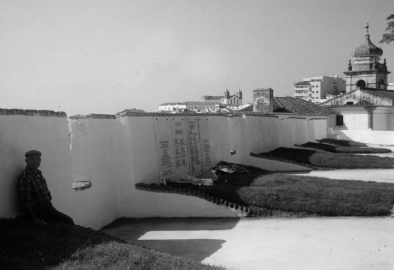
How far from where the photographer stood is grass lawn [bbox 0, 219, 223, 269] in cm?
519

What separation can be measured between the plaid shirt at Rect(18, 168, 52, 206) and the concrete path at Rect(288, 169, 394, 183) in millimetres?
11002

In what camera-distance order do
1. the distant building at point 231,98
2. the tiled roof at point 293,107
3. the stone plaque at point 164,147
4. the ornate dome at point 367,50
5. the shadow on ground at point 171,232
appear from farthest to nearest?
the distant building at point 231,98 → the ornate dome at point 367,50 → the tiled roof at point 293,107 → the stone plaque at point 164,147 → the shadow on ground at point 171,232

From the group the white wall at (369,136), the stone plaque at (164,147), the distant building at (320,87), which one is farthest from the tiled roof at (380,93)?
the distant building at (320,87)

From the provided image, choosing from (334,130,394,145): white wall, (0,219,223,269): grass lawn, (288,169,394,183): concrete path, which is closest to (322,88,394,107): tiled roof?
(334,130,394,145): white wall

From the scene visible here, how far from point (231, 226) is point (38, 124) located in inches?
171

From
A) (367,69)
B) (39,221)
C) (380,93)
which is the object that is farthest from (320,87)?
(39,221)

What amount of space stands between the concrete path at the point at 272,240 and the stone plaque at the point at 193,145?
128 inches

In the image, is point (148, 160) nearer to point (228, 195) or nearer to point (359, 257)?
point (228, 195)

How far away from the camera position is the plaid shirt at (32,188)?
20.8 feet

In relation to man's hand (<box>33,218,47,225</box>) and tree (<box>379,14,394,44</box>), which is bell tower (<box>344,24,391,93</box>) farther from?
man's hand (<box>33,218,47,225</box>)

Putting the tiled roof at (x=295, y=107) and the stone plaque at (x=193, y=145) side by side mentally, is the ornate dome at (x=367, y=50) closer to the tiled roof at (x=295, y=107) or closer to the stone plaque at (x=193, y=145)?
the tiled roof at (x=295, y=107)

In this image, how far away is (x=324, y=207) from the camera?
9.92 meters

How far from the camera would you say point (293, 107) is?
4184 centimetres

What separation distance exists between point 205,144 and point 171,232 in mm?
5531
